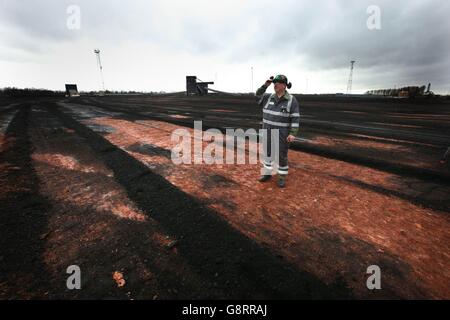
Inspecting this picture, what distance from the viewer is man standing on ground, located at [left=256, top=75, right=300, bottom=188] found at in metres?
4.29

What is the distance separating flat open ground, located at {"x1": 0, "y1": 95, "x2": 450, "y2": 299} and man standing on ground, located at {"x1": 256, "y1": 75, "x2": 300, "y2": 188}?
644 millimetres

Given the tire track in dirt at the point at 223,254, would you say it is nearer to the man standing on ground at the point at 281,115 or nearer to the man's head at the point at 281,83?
the man standing on ground at the point at 281,115

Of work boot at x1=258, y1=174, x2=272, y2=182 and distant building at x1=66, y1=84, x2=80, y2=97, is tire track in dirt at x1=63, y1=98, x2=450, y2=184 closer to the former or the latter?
work boot at x1=258, y1=174, x2=272, y2=182

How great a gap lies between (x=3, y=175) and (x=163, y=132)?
5.18 meters

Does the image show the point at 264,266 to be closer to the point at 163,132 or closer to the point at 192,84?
the point at 163,132

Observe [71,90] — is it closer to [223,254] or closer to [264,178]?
[264,178]

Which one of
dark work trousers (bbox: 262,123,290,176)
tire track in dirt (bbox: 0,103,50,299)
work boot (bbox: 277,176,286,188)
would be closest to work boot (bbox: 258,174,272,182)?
dark work trousers (bbox: 262,123,290,176)

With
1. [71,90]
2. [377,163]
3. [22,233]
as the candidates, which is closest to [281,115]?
[377,163]

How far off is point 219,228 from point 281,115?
227 centimetres

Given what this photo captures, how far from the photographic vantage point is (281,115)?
4.39 m

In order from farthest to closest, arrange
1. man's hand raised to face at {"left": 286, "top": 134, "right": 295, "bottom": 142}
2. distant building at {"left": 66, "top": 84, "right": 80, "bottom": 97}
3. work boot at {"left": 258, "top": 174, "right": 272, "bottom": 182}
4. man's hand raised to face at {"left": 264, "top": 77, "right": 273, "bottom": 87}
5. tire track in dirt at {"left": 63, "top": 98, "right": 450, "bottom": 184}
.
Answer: distant building at {"left": 66, "top": 84, "right": 80, "bottom": 97} → tire track in dirt at {"left": 63, "top": 98, "right": 450, "bottom": 184} → work boot at {"left": 258, "top": 174, "right": 272, "bottom": 182} → man's hand raised to face at {"left": 264, "top": 77, "right": 273, "bottom": 87} → man's hand raised to face at {"left": 286, "top": 134, "right": 295, "bottom": 142}

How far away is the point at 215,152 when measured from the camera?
22.6 ft

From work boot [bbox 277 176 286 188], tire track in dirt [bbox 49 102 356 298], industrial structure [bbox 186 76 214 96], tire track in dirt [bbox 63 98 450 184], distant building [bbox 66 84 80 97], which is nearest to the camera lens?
tire track in dirt [bbox 49 102 356 298]
